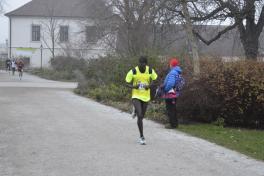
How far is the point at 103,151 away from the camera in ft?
33.5

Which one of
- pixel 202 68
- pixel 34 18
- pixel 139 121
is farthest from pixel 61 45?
pixel 139 121

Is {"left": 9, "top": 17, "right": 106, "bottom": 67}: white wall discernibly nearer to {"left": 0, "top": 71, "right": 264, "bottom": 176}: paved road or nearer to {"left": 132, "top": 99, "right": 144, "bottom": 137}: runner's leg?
{"left": 0, "top": 71, "right": 264, "bottom": 176}: paved road

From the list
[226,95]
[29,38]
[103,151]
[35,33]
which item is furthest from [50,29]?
[103,151]

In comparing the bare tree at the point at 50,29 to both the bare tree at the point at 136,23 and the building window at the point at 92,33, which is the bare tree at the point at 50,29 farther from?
the bare tree at the point at 136,23

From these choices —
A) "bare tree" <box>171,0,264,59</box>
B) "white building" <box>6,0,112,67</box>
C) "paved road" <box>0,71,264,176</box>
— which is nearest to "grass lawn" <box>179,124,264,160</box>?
"paved road" <box>0,71,264,176</box>

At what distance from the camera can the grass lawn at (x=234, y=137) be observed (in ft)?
35.8

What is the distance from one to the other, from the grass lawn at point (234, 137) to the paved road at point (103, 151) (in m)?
0.38

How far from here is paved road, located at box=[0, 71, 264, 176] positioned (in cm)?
854

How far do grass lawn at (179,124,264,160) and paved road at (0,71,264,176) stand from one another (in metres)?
0.38

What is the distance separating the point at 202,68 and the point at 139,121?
514cm

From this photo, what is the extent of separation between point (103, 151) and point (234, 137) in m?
3.79

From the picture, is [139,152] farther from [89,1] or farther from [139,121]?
[89,1]

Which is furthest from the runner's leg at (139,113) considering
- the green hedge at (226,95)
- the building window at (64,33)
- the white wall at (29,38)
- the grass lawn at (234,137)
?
the white wall at (29,38)

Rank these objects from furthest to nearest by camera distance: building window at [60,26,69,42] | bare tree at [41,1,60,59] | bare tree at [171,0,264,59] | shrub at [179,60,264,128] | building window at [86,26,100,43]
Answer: building window at [60,26,69,42], bare tree at [41,1,60,59], building window at [86,26,100,43], bare tree at [171,0,264,59], shrub at [179,60,264,128]
